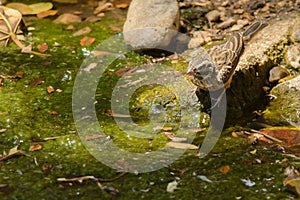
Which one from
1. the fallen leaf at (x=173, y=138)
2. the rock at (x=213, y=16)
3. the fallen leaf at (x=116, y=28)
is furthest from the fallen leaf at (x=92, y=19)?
the fallen leaf at (x=173, y=138)

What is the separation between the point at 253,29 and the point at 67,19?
179cm

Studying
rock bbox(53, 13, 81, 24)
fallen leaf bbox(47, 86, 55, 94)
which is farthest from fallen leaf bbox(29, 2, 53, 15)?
fallen leaf bbox(47, 86, 55, 94)

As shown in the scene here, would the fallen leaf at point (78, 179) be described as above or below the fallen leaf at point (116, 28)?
below

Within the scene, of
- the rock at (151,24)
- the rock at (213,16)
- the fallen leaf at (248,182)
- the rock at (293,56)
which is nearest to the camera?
the fallen leaf at (248,182)

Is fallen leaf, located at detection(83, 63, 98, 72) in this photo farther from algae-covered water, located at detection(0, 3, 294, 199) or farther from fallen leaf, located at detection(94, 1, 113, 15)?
fallen leaf, located at detection(94, 1, 113, 15)

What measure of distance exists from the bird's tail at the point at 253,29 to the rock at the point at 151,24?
624mm

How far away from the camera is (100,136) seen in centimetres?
368

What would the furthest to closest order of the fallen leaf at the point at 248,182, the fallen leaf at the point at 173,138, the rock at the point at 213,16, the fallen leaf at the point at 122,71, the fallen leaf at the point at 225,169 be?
1. the rock at the point at 213,16
2. the fallen leaf at the point at 122,71
3. the fallen leaf at the point at 173,138
4. the fallen leaf at the point at 225,169
5. the fallen leaf at the point at 248,182

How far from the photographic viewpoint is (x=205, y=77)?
3828mm

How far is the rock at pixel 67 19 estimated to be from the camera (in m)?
5.34

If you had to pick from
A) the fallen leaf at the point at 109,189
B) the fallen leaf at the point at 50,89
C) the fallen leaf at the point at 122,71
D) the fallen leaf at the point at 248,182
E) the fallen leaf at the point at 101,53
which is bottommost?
the fallen leaf at the point at 50,89

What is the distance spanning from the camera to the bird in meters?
3.79

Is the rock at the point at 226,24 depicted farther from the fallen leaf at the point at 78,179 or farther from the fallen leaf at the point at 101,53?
the fallen leaf at the point at 78,179

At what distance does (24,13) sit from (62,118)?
194 cm
